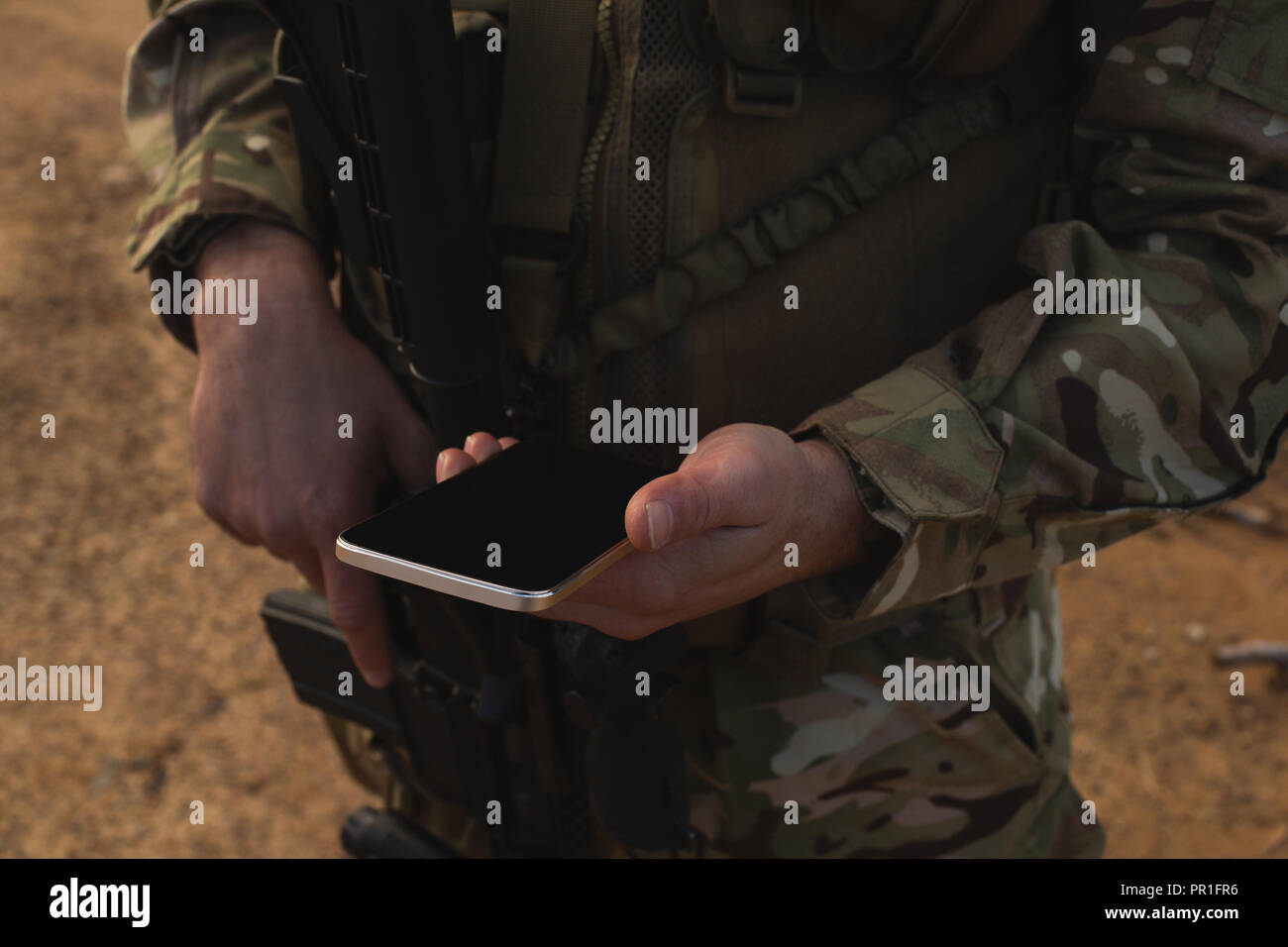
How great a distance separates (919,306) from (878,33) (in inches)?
11.9

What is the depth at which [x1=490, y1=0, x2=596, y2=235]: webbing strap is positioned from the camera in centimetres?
113

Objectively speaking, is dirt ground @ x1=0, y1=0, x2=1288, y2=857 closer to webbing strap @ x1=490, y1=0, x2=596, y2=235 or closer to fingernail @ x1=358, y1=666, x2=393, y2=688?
fingernail @ x1=358, y1=666, x2=393, y2=688

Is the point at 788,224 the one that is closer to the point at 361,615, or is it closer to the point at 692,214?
the point at 692,214

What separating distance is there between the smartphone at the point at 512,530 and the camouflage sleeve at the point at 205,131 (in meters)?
0.51

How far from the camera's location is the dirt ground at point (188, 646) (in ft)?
8.60

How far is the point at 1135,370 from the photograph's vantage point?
1.07 metres

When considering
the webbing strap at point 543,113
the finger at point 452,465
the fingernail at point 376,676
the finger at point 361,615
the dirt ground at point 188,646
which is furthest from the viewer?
the dirt ground at point 188,646

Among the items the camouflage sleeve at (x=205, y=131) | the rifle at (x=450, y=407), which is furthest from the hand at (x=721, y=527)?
the camouflage sleeve at (x=205, y=131)

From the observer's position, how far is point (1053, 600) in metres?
1.55

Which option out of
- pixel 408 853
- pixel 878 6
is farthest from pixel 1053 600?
pixel 408 853

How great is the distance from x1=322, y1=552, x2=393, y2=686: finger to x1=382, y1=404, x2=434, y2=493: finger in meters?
0.12

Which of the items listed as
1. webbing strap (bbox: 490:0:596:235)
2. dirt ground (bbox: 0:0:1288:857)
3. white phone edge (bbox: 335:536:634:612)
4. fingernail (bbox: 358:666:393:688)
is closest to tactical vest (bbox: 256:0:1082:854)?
webbing strap (bbox: 490:0:596:235)

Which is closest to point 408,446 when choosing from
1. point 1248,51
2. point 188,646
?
point 1248,51

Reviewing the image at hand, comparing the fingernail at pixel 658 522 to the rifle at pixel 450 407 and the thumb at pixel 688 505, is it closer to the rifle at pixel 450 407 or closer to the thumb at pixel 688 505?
the thumb at pixel 688 505
